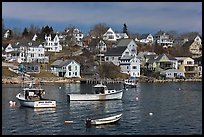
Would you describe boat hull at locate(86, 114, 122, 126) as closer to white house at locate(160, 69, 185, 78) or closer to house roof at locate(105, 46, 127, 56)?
white house at locate(160, 69, 185, 78)

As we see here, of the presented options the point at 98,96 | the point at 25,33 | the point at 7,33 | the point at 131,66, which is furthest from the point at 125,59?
the point at 98,96

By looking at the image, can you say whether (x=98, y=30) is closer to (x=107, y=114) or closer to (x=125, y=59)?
(x=125, y=59)

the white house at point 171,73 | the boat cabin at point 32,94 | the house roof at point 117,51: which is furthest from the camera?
the house roof at point 117,51

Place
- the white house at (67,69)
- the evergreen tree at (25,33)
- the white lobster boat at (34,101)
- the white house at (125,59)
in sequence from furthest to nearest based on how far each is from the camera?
the evergreen tree at (25,33)
the white house at (125,59)
the white house at (67,69)
the white lobster boat at (34,101)

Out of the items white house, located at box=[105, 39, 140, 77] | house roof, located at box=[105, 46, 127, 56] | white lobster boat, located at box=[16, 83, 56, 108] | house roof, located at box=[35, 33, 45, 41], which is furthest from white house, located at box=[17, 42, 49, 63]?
white lobster boat, located at box=[16, 83, 56, 108]

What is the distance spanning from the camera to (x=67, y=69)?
278 feet

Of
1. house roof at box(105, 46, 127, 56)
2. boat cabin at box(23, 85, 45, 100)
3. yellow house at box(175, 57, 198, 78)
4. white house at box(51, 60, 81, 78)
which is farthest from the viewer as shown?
yellow house at box(175, 57, 198, 78)

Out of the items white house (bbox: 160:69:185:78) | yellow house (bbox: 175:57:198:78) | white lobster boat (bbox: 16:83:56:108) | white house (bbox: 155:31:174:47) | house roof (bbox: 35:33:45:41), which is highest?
white house (bbox: 155:31:174:47)

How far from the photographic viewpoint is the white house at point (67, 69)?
277ft

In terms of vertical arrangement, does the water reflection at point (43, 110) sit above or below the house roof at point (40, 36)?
below

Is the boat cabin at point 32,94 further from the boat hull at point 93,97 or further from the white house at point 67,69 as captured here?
the white house at point 67,69

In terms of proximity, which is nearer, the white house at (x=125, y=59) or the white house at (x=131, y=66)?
the white house at (x=131, y=66)

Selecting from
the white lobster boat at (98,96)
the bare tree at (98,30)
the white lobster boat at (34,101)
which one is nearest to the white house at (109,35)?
the bare tree at (98,30)

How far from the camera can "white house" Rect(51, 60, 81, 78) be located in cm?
8456
